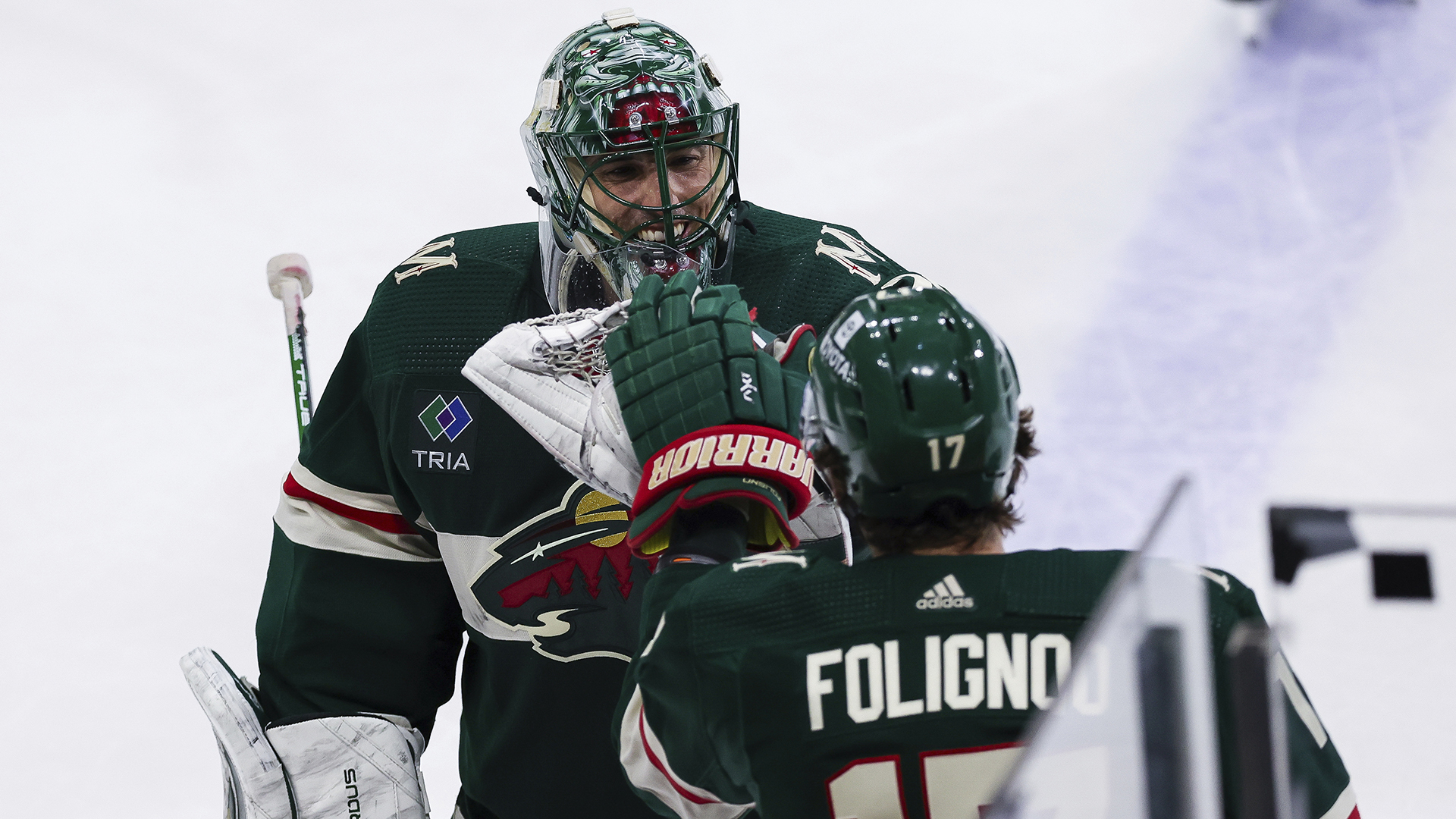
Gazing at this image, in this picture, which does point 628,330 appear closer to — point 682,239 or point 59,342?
point 682,239

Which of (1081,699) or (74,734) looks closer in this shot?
(1081,699)

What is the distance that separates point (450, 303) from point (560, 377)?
0.41 meters

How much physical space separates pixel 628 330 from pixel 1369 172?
282 cm

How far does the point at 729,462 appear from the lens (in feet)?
5.47

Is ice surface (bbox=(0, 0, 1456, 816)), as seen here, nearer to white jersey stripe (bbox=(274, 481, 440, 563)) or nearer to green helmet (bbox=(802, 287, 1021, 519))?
white jersey stripe (bbox=(274, 481, 440, 563))

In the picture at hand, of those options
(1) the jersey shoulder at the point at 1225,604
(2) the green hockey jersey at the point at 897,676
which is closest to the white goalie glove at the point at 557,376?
(2) the green hockey jersey at the point at 897,676

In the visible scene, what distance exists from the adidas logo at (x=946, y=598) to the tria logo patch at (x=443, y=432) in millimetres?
966

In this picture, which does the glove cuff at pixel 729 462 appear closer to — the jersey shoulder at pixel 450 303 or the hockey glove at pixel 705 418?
the hockey glove at pixel 705 418

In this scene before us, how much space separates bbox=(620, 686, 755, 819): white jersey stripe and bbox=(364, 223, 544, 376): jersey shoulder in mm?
785

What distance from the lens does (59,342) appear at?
13.2 feet

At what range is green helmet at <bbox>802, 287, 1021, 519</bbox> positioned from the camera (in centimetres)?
139

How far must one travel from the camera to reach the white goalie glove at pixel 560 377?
1.87 m

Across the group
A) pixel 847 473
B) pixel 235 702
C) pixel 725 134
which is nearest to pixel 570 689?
pixel 235 702

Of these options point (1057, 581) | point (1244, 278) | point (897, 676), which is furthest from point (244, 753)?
point (1244, 278)
